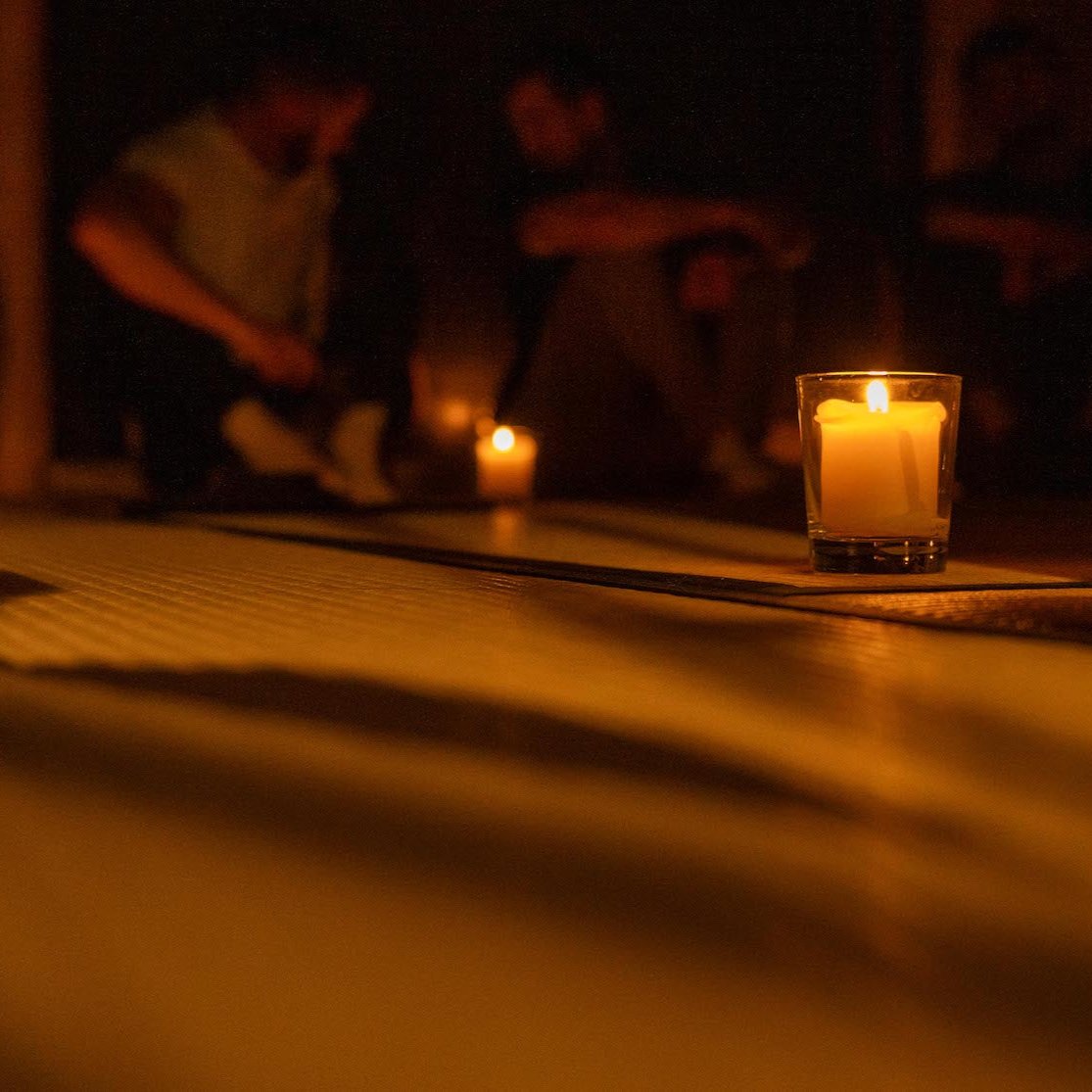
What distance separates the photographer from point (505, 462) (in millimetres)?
1562

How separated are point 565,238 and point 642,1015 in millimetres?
2186

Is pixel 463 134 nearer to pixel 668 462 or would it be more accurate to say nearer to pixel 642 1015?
pixel 668 462

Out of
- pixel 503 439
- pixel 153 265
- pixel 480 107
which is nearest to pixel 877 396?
pixel 503 439

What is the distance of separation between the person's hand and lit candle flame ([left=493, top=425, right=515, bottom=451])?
2.13 ft

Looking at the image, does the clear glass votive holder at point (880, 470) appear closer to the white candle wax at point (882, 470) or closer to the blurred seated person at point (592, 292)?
the white candle wax at point (882, 470)

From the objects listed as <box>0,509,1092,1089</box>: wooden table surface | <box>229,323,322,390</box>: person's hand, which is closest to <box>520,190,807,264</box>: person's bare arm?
<box>229,323,322,390</box>: person's hand

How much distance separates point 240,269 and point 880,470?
167cm

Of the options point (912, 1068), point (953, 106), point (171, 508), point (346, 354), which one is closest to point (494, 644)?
point (912, 1068)

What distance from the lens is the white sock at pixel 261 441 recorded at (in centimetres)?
215

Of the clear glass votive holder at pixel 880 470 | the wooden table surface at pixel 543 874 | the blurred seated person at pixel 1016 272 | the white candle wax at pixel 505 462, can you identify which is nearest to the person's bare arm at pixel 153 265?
the white candle wax at pixel 505 462

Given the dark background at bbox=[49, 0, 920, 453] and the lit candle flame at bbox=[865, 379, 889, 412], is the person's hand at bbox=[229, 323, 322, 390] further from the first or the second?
the lit candle flame at bbox=[865, 379, 889, 412]

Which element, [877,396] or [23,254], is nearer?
[877,396]

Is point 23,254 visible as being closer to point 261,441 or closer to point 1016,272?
point 261,441

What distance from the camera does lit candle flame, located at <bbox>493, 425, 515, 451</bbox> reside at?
1551 mm
